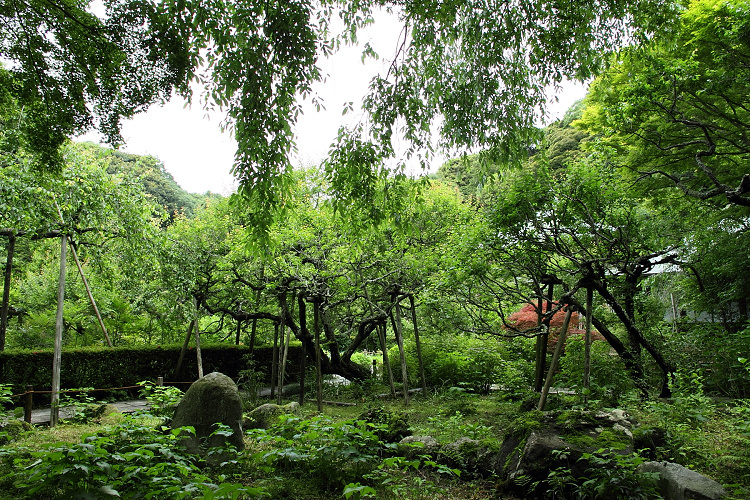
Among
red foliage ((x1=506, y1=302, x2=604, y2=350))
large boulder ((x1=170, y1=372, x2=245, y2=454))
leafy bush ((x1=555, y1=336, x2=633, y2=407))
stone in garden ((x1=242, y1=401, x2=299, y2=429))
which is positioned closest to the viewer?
large boulder ((x1=170, y1=372, x2=245, y2=454))

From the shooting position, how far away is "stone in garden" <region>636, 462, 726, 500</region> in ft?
10.8

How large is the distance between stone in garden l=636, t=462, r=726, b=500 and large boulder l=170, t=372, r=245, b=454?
436cm

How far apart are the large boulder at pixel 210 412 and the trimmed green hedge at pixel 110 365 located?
23.7 ft

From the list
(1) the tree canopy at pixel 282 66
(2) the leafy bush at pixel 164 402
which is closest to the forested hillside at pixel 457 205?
(1) the tree canopy at pixel 282 66

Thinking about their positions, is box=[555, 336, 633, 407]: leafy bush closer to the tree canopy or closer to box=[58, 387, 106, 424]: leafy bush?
the tree canopy

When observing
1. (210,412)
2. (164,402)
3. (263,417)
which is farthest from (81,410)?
(210,412)

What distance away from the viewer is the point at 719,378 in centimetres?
707

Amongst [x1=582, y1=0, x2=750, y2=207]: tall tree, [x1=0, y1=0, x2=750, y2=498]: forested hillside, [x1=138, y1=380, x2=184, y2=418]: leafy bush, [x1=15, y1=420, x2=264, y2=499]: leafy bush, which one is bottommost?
[x1=138, y1=380, x2=184, y2=418]: leafy bush

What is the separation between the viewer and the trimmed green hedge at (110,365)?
10.0m

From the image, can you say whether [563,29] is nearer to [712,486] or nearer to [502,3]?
[502,3]

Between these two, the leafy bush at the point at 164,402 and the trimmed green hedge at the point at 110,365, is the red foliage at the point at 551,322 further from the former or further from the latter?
the trimmed green hedge at the point at 110,365

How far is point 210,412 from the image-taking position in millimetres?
5316

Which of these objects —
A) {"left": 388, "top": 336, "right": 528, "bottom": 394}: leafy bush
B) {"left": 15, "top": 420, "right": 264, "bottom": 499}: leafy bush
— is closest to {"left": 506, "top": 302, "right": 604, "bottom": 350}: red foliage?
{"left": 388, "top": 336, "right": 528, "bottom": 394}: leafy bush

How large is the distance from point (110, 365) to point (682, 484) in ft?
41.0
